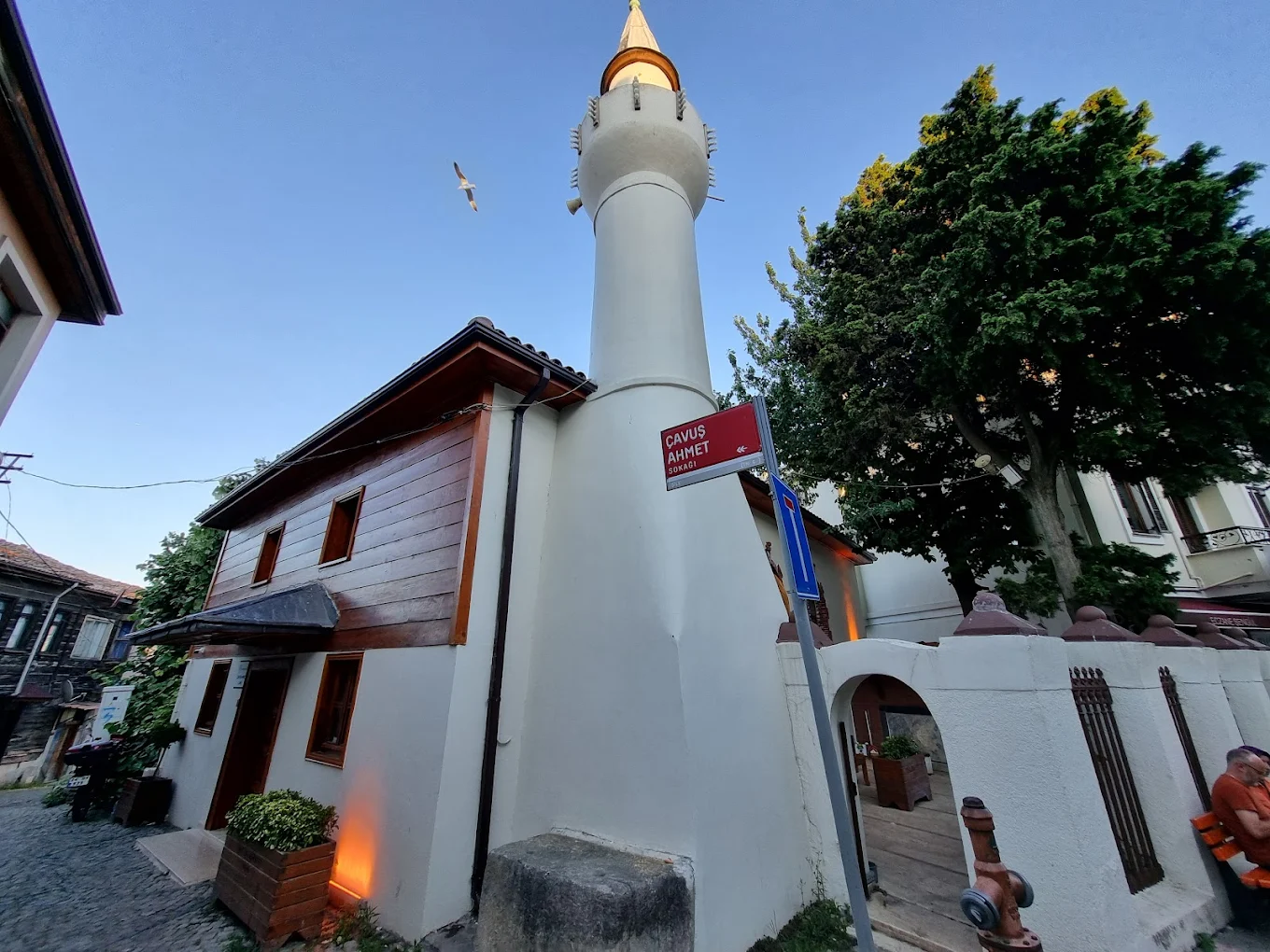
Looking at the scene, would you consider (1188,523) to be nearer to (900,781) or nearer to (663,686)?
(900,781)

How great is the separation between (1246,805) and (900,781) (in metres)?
4.12

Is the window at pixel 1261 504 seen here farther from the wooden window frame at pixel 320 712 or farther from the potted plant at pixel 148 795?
the potted plant at pixel 148 795

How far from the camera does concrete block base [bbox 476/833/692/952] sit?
3.36m

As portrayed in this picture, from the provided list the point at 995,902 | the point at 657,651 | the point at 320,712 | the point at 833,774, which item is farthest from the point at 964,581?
the point at 320,712

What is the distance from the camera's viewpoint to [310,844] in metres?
4.88

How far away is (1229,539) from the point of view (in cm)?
1211

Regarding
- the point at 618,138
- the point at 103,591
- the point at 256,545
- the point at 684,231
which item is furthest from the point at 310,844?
the point at 103,591

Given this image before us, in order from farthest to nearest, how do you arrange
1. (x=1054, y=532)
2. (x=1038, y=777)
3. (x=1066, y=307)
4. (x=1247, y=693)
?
1. (x=1054, y=532)
2. (x=1066, y=307)
3. (x=1247, y=693)
4. (x=1038, y=777)

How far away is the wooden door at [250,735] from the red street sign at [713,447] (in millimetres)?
7415

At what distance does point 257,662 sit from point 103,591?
57.7 ft

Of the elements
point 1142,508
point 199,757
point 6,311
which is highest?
point 1142,508

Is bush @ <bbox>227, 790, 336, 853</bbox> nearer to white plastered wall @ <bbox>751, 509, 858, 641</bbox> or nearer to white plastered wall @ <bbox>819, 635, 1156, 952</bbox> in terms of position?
white plastered wall @ <bbox>819, 635, 1156, 952</bbox>

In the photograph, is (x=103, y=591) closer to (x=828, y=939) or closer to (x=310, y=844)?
(x=310, y=844)

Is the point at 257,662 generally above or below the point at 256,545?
below
